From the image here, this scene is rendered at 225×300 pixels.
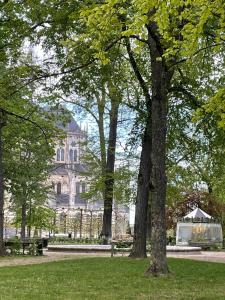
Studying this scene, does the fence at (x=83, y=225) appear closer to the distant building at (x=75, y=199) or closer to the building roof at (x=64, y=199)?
the distant building at (x=75, y=199)

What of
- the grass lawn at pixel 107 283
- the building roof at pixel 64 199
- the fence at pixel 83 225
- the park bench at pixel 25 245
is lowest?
the grass lawn at pixel 107 283

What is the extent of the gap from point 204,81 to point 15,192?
14.6 m

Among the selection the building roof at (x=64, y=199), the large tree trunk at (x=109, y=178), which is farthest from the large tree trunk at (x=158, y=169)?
the building roof at (x=64, y=199)

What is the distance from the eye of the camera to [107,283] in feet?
37.7

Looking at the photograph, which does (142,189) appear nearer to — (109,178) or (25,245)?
(25,245)

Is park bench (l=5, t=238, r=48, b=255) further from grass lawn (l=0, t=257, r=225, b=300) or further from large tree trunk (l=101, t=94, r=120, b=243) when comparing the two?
large tree trunk (l=101, t=94, r=120, b=243)

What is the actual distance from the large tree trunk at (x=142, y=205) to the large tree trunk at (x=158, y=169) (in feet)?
15.0

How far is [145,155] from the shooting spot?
63.3ft

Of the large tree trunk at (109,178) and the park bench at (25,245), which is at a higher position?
the large tree trunk at (109,178)

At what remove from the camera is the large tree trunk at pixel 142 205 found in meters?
18.9

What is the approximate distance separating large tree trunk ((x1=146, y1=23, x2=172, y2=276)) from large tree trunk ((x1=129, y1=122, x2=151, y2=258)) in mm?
4574

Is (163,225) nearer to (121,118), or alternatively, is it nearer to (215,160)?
(215,160)

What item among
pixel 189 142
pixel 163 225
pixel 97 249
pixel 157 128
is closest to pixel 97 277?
pixel 163 225

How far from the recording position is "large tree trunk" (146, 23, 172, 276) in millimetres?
13406
